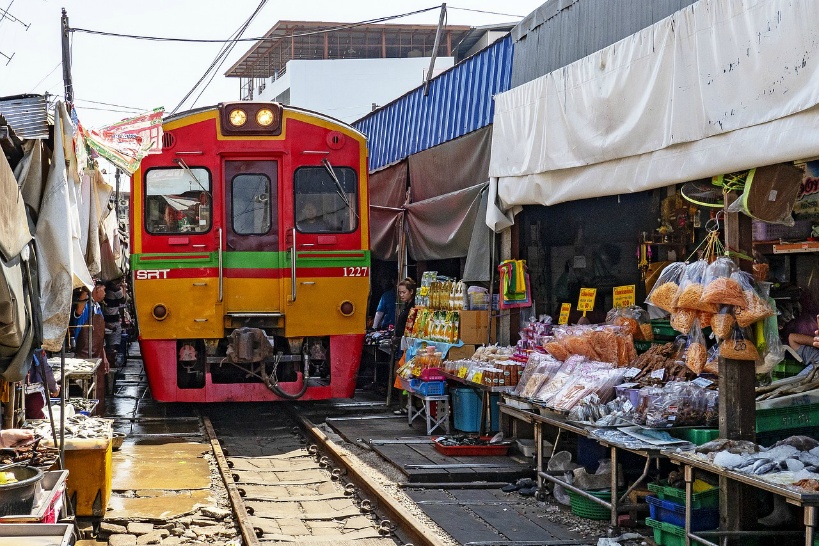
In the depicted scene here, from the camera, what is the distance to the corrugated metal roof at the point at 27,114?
5902mm

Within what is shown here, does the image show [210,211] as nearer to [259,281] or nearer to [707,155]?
[259,281]

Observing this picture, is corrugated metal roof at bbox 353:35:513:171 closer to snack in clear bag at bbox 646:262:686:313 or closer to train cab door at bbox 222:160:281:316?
train cab door at bbox 222:160:281:316

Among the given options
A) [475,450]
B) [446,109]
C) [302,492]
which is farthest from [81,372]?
[446,109]

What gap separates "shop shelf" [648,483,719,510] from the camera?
19.5 feet

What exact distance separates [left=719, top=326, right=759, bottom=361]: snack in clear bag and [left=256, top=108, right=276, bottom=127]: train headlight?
663 centimetres

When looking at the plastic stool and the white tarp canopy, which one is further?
the plastic stool

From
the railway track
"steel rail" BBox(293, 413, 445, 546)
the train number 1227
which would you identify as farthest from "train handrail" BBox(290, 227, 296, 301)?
"steel rail" BBox(293, 413, 445, 546)

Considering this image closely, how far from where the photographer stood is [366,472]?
8.55 metres

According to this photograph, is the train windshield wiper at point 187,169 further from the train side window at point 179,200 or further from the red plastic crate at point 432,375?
the red plastic crate at point 432,375

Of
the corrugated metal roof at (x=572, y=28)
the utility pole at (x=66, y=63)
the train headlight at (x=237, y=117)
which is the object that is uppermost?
the utility pole at (x=66, y=63)

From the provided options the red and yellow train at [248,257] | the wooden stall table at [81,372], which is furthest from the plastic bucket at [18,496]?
the red and yellow train at [248,257]

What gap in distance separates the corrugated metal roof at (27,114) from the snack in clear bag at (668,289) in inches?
162

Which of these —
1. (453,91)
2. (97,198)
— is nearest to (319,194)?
(453,91)

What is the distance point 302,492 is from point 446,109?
6207mm
